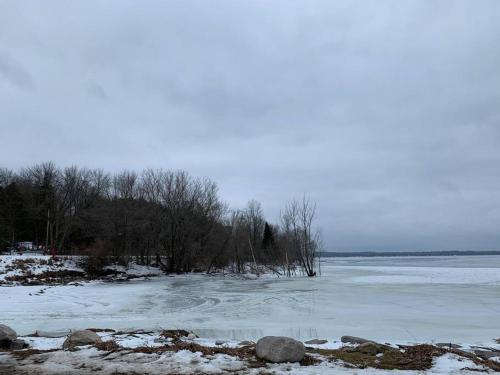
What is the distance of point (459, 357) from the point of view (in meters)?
8.15

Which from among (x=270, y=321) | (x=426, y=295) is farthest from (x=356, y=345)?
(x=426, y=295)

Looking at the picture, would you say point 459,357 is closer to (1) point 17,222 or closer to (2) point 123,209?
(2) point 123,209

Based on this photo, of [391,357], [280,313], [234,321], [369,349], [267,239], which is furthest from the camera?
[267,239]

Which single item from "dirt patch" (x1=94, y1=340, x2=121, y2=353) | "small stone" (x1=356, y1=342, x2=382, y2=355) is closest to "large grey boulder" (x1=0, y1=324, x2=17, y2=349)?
"dirt patch" (x1=94, y1=340, x2=121, y2=353)

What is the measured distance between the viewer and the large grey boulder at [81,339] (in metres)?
9.20

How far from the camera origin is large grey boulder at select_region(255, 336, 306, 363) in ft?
25.9

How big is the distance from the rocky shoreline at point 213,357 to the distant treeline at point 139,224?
32202mm

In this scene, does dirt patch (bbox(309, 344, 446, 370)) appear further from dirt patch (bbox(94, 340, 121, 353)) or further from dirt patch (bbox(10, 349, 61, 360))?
dirt patch (bbox(10, 349, 61, 360))

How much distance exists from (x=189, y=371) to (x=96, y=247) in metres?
35.0

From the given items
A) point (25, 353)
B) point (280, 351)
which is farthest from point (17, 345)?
point (280, 351)

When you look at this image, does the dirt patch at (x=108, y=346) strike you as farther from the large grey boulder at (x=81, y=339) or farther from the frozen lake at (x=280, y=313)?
the frozen lake at (x=280, y=313)

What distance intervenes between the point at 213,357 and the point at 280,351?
121 centimetres

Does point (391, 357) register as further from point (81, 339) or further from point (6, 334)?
point (6, 334)

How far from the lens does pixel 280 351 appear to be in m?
7.95
